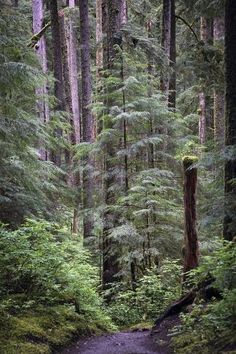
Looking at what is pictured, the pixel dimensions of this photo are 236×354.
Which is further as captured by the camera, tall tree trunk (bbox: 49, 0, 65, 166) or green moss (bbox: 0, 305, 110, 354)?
tall tree trunk (bbox: 49, 0, 65, 166)

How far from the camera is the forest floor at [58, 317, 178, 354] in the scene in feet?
21.6

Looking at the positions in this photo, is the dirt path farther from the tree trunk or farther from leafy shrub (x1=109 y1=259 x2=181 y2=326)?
leafy shrub (x1=109 y1=259 x2=181 y2=326)

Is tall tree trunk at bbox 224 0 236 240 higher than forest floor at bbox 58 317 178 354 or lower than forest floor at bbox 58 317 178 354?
higher

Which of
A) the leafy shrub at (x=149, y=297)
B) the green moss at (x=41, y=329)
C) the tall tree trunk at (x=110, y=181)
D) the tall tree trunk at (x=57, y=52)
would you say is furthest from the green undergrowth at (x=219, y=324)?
the tall tree trunk at (x=57, y=52)

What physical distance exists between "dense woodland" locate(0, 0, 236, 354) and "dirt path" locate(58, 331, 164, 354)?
0.22 m

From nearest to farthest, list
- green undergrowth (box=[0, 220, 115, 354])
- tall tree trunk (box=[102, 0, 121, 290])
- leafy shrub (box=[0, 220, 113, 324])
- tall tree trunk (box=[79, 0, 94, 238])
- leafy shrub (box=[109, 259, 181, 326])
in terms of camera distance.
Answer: green undergrowth (box=[0, 220, 115, 354]), leafy shrub (box=[0, 220, 113, 324]), leafy shrub (box=[109, 259, 181, 326]), tall tree trunk (box=[102, 0, 121, 290]), tall tree trunk (box=[79, 0, 94, 238])

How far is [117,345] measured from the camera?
23.6ft

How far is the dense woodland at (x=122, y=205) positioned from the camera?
6.79 metres

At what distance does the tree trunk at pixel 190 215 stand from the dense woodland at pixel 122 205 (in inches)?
0.9

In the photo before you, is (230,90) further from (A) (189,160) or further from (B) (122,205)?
(B) (122,205)

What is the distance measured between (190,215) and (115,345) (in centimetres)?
352

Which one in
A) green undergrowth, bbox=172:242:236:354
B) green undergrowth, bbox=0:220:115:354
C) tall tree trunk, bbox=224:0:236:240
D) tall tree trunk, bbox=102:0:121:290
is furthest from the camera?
tall tree trunk, bbox=102:0:121:290

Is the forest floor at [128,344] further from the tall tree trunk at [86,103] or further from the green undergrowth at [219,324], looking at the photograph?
the tall tree trunk at [86,103]

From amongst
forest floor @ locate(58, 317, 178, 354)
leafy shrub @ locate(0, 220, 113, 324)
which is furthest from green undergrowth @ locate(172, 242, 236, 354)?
leafy shrub @ locate(0, 220, 113, 324)
